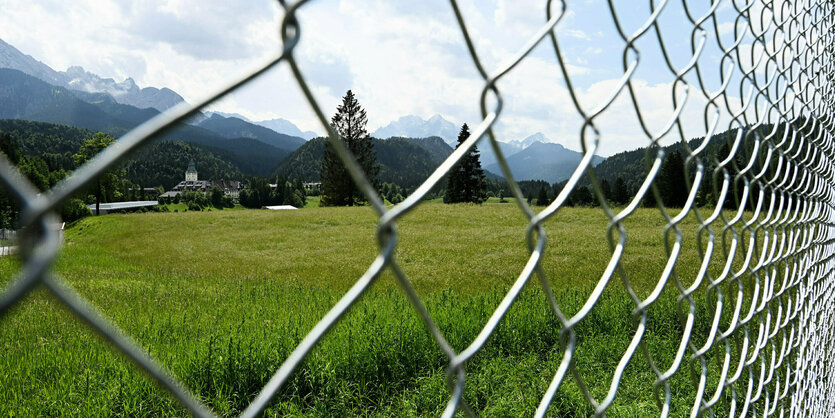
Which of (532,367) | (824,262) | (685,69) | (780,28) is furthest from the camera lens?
(532,367)

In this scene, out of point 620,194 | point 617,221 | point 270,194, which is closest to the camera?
point 617,221

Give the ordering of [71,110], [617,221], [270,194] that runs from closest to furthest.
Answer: [617,221], [270,194], [71,110]

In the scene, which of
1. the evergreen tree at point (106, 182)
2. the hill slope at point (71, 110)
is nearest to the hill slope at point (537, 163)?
the hill slope at point (71, 110)

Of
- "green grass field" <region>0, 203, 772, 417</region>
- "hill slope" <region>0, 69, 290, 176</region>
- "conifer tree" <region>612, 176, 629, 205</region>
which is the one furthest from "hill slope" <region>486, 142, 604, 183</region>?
"green grass field" <region>0, 203, 772, 417</region>

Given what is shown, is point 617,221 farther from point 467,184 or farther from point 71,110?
Result: point 71,110

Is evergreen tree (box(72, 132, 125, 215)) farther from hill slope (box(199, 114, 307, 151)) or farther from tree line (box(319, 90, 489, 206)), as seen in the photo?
hill slope (box(199, 114, 307, 151))

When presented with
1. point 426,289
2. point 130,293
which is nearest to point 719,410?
point 426,289

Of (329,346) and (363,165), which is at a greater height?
(363,165)

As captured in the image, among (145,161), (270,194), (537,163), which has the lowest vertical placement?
(270,194)

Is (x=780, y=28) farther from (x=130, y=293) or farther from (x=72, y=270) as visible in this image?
(x=72, y=270)

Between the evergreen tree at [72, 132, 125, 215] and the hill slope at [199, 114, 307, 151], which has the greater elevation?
the hill slope at [199, 114, 307, 151]

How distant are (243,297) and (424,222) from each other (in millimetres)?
8443

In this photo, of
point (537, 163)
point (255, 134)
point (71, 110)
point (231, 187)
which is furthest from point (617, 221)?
point (537, 163)

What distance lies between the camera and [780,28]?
1301 mm
